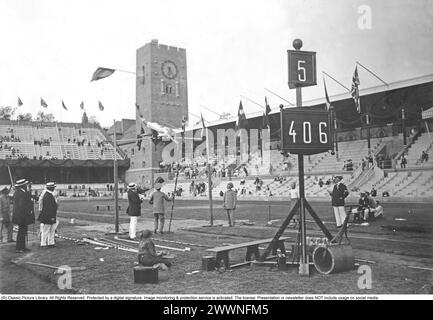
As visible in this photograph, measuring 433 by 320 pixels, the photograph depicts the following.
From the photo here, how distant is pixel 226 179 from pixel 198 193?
308cm

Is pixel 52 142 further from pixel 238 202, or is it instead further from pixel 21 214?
pixel 21 214

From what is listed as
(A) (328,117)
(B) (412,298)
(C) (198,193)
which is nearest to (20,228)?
(A) (328,117)

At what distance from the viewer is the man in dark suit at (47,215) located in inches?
464

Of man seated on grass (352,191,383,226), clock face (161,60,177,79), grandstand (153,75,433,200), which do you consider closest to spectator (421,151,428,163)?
grandstand (153,75,433,200)

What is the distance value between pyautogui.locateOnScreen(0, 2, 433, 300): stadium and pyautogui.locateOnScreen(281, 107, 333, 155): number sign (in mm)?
24

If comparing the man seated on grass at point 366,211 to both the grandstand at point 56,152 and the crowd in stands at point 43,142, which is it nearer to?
the grandstand at point 56,152

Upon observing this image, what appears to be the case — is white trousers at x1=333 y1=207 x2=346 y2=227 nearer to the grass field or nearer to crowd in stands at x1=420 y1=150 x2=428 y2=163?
the grass field

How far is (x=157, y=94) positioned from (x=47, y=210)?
2102 inches

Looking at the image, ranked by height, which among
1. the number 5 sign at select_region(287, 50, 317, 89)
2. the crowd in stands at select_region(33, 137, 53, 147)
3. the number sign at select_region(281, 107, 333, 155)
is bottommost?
the number sign at select_region(281, 107, 333, 155)

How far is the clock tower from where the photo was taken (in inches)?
2382

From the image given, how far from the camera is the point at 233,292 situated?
6.89m

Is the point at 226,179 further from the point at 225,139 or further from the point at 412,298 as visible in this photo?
the point at 412,298

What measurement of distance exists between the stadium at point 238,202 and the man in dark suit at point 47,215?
0.35 ft

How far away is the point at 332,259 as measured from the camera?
750 cm
